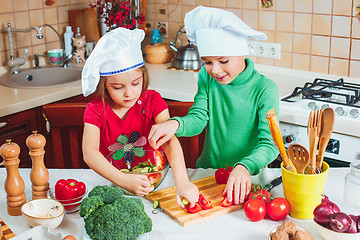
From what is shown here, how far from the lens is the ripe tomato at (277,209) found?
3.90ft

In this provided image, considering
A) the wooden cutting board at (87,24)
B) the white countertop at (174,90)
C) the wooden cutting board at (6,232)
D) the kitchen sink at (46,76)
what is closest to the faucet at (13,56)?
the kitchen sink at (46,76)

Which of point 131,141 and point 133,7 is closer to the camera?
point 131,141

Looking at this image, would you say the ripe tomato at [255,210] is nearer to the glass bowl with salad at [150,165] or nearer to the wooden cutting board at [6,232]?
the glass bowl with salad at [150,165]

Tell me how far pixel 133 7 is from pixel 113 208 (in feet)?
6.74

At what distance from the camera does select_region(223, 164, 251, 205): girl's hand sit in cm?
126

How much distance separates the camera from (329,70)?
2.45 metres

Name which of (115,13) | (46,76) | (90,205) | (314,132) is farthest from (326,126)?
(46,76)

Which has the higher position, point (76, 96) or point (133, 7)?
point (133, 7)

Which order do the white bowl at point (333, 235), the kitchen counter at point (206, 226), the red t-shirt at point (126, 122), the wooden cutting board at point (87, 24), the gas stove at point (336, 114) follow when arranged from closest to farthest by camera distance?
the white bowl at point (333, 235) → the kitchen counter at point (206, 226) → the red t-shirt at point (126, 122) → the gas stove at point (336, 114) → the wooden cutting board at point (87, 24)

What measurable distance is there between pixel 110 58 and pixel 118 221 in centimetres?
55

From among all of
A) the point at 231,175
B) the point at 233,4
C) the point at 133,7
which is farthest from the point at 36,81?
the point at 231,175

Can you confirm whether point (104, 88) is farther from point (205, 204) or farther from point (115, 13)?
point (115, 13)

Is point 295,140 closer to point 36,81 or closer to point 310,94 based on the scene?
point 310,94

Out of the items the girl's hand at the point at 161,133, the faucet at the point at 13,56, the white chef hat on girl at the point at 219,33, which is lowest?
the girl's hand at the point at 161,133
